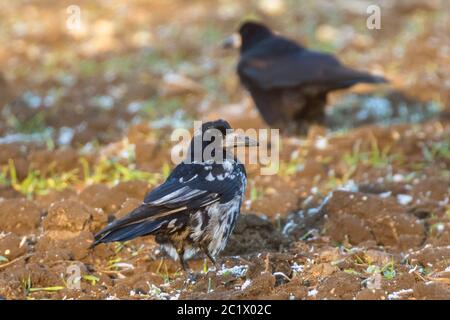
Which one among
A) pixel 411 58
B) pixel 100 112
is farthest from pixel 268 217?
pixel 411 58

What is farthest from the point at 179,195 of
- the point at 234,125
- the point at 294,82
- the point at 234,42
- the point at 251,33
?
the point at 234,42

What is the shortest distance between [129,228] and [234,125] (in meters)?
3.92

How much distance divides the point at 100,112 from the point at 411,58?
3.71m

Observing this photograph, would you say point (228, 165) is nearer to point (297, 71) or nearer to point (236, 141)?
point (236, 141)

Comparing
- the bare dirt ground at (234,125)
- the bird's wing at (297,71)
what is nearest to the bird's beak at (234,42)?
the bare dirt ground at (234,125)

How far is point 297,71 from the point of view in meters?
8.63

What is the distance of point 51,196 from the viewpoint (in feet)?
21.3

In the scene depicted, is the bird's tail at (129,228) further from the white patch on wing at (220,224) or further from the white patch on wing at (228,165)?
the white patch on wing at (228,165)

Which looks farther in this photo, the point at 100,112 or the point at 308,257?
the point at 100,112

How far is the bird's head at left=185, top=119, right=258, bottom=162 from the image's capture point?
5.36 m

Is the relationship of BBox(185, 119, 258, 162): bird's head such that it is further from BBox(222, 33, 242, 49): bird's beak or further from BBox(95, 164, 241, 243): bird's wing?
BBox(222, 33, 242, 49): bird's beak

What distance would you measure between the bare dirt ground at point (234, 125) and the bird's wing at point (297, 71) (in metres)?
0.45

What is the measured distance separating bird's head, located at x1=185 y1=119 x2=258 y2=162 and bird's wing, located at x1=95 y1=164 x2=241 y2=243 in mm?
149

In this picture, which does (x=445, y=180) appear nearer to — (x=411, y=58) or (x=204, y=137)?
(x=204, y=137)
